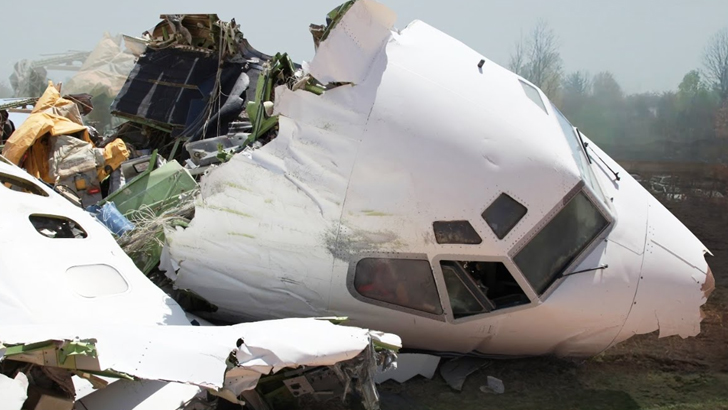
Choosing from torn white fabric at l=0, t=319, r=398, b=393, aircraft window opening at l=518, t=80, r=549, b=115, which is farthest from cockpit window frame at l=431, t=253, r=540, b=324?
aircraft window opening at l=518, t=80, r=549, b=115

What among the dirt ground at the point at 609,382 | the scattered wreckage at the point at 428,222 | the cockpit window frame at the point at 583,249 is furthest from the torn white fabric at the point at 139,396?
the cockpit window frame at the point at 583,249

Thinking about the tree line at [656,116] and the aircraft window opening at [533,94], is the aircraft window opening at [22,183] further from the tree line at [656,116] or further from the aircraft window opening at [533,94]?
the tree line at [656,116]

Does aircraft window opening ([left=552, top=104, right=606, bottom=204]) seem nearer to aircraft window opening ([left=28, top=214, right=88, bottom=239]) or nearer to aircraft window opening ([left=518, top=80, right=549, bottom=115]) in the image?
aircraft window opening ([left=518, top=80, right=549, bottom=115])

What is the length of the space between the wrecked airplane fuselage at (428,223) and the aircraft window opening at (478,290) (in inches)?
0.4

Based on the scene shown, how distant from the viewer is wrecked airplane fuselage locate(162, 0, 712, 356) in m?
4.95

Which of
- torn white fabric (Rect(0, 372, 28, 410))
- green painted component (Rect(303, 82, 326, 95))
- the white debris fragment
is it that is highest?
green painted component (Rect(303, 82, 326, 95))

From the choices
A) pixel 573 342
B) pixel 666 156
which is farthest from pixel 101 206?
pixel 666 156

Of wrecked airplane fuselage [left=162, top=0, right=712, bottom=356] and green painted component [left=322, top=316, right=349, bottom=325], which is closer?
green painted component [left=322, top=316, right=349, bottom=325]

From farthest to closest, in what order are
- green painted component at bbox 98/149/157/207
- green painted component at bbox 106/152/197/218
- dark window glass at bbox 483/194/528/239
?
green painted component at bbox 98/149/157/207 < green painted component at bbox 106/152/197/218 < dark window glass at bbox 483/194/528/239

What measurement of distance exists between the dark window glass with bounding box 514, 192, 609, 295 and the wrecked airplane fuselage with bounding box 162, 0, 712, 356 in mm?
11

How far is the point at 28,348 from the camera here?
3574 millimetres

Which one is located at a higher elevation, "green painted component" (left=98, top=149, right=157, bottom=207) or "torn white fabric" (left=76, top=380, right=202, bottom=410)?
"green painted component" (left=98, top=149, right=157, bottom=207)

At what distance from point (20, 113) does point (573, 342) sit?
12.3m

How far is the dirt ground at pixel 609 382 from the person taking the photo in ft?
18.2
